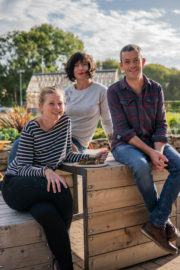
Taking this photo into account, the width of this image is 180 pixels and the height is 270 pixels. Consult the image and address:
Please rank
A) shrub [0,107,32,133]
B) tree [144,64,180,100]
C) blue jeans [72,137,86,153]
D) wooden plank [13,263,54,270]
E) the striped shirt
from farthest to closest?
tree [144,64,180,100], shrub [0,107,32,133], blue jeans [72,137,86,153], the striped shirt, wooden plank [13,263,54,270]

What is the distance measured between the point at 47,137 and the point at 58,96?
34 centimetres

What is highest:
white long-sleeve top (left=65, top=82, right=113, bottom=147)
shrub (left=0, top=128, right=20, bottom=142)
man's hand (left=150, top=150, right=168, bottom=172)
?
white long-sleeve top (left=65, top=82, right=113, bottom=147)

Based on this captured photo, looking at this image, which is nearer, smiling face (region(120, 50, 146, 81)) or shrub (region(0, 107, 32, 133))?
smiling face (region(120, 50, 146, 81))

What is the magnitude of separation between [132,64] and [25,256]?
1760 millimetres

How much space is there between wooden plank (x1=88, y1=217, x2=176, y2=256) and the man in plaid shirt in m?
0.20

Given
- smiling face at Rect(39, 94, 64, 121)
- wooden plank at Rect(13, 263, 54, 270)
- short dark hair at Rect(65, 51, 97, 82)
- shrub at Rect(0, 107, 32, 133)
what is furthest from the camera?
shrub at Rect(0, 107, 32, 133)

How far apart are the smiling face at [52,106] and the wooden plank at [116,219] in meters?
0.83

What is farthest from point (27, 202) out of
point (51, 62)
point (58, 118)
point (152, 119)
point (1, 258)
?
point (51, 62)

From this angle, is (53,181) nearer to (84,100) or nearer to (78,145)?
(78,145)

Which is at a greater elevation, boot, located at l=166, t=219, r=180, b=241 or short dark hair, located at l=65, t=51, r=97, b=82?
short dark hair, located at l=65, t=51, r=97, b=82

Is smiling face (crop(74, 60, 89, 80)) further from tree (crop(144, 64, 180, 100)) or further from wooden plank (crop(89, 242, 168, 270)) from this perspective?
tree (crop(144, 64, 180, 100))

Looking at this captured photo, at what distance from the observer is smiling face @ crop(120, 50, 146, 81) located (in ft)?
9.30

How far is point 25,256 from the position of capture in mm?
2328

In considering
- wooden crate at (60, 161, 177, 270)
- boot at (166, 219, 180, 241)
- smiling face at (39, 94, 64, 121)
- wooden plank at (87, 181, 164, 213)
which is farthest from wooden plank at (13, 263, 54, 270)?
smiling face at (39, 94, 64, 121)
